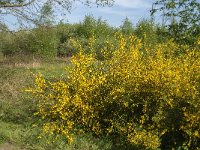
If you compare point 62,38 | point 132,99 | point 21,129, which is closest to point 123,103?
point 132,99

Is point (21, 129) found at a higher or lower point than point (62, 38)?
higher

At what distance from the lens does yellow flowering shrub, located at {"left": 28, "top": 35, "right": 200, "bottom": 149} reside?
695 centimetres

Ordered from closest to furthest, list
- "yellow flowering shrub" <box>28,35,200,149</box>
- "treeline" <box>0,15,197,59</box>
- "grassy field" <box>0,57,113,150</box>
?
"yellow flowering shrub" <box>28,35,200,149</box>
"grassy field" <box>0,57,113,150</box>
"treeline" <box>0,15,197,59</box>

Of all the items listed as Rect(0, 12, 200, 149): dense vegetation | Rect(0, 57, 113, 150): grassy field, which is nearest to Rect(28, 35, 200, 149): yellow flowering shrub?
Rect(0, 12, 200, 149): dense vegetation

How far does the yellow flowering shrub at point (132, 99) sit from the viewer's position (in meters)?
6.95

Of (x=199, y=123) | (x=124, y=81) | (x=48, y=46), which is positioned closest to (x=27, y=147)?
(x=124, y=81)

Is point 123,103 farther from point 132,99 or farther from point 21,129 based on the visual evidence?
point 21,129

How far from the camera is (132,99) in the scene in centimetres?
766

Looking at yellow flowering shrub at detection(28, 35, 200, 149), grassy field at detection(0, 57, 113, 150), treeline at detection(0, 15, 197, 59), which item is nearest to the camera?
yellow flowering shrub at detection(28, 35, 200, 149)

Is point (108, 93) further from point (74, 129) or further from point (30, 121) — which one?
point (30, 121)

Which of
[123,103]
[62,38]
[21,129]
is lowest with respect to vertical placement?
[62,38]

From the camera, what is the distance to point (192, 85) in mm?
6996

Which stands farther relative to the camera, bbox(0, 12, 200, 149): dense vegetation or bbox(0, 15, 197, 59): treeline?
bbox(0, 15, 197, 59): treeline

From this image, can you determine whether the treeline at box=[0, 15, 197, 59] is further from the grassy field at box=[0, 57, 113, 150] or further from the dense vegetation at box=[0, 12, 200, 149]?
the dense vegetation at box=[0, 12, 200, 149]
